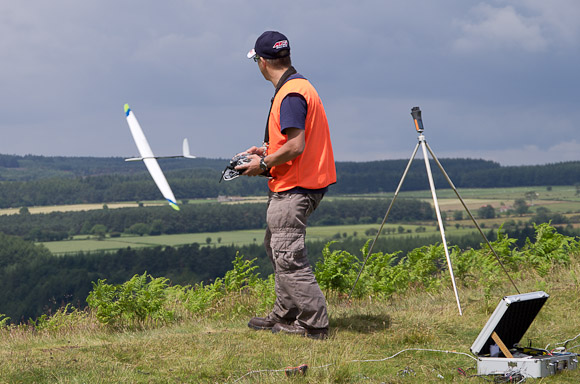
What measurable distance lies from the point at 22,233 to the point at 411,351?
14991 centimetres

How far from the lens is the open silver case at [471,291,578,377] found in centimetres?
495

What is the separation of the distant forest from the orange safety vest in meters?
84.3

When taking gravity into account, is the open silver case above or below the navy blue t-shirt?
below

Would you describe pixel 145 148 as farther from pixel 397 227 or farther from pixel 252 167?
pixel 397 227

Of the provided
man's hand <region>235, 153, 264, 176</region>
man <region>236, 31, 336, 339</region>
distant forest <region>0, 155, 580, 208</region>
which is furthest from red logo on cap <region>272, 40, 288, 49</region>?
distant forest <region>0, 155, 580, 208</region>

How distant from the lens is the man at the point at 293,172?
5977mm

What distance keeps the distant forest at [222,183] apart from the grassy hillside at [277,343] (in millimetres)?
81541

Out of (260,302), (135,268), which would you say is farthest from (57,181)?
(260,302)

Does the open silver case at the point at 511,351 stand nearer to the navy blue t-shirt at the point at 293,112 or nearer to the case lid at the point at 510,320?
the case lid at the point at 510,320

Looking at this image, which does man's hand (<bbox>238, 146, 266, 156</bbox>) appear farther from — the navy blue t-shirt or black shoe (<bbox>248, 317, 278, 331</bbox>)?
black shoe (<bbox>248, 317, 278, 331</bbox>)

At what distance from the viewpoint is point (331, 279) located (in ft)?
31.6

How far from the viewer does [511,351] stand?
5367 millimetres

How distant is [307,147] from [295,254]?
1061mm

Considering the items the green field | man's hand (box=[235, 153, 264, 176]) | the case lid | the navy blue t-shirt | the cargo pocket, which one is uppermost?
the navy blue t-shirt
